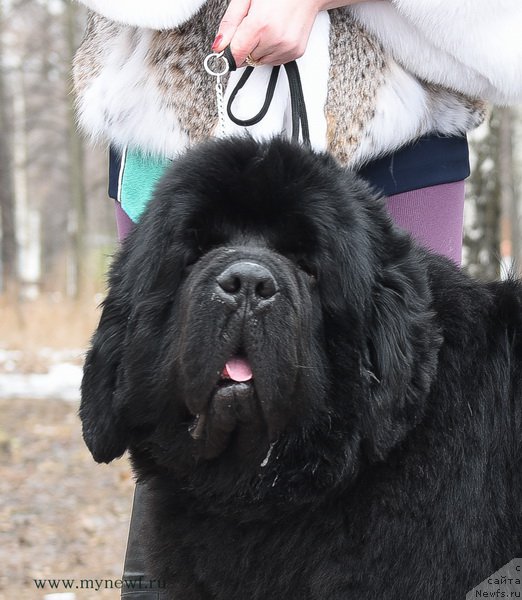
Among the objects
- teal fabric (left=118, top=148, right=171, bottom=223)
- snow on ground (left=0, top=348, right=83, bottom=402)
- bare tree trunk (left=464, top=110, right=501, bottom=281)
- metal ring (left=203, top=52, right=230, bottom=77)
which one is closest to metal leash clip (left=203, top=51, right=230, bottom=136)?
metal ring (left=203, top=52, right=230, bottom=77)

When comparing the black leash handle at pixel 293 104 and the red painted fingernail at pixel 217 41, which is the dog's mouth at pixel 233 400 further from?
the red painted fingernail at pixel 217 41

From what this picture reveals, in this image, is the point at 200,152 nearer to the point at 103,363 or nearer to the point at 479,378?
the point at 103,363

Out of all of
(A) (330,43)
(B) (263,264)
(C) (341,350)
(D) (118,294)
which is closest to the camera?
(B) (263,264)

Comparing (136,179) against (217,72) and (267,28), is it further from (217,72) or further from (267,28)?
(267,28)

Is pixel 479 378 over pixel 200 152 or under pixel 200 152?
under

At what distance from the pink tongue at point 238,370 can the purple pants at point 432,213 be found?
0.65m

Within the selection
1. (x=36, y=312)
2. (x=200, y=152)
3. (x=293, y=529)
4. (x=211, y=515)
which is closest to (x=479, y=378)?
(x=293, y=529)

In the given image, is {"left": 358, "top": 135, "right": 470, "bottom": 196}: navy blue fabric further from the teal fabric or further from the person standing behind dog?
the teal fabric

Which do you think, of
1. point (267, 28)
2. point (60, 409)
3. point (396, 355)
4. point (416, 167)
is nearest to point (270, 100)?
point (267, 28)

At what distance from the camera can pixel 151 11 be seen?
6.76ft

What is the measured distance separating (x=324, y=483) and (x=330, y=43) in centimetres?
111

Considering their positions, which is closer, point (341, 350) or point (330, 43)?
point (341, 350)

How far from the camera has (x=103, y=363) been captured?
2010mm

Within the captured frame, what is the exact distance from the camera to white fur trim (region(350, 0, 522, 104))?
2.14 m
